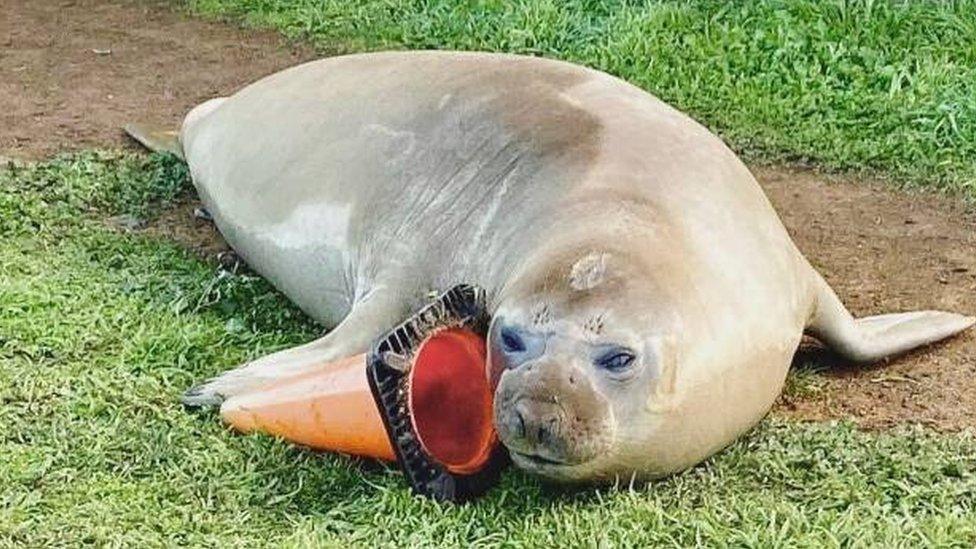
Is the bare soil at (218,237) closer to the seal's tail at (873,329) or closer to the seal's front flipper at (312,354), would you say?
the seal's tail at (873,329)

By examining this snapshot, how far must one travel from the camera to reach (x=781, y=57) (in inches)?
300

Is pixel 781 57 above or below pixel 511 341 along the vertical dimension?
below

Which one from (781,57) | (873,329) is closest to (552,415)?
(873,329)

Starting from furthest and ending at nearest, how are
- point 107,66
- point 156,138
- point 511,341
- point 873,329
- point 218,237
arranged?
point 107,66
point 156,138
point 218,237
point 873,329
point 511,341

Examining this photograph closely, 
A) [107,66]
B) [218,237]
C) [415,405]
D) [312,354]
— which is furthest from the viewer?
[107,66]

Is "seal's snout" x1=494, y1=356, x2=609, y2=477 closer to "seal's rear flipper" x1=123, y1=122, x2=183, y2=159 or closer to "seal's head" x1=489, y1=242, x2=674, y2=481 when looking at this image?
"seal's head" x1=489, y1=242, x2=674, y2=481

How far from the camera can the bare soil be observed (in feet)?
15.7

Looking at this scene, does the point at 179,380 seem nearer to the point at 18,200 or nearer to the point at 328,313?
the point at 328,313

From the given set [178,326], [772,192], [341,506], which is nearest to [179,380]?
[178,326]

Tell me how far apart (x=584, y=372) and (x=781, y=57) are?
161 inches

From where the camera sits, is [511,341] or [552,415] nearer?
[552,415]

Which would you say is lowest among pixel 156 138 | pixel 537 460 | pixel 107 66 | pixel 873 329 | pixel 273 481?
pixel 107 66

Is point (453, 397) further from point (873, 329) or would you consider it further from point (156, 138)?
point (156, 138)

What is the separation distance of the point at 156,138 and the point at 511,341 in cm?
344
